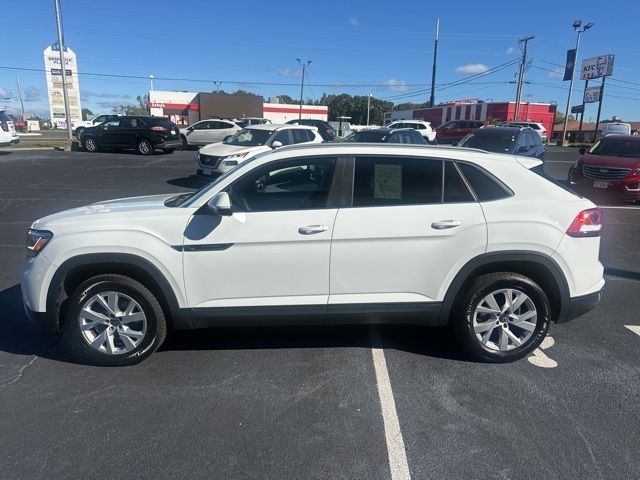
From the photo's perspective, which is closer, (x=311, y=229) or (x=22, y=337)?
(x=311, y=229)

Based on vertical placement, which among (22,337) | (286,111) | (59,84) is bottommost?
(22,337)

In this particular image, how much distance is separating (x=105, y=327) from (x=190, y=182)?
11.0 m

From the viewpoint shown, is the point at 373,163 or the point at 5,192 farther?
the point at 5,192

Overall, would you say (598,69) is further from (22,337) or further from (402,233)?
(22,337)

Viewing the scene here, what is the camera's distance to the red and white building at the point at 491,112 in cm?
5849

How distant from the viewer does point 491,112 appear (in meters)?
59.9

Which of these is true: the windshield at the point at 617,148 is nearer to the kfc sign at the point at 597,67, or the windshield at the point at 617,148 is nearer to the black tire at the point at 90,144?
the black tire at the point at 90,144

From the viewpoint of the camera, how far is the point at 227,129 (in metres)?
25.5

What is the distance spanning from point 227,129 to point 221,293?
2317 centimetres

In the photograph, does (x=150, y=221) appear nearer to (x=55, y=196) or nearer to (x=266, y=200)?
(x=266, y=200)

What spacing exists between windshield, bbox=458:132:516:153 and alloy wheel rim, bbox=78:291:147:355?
9440 millimetres

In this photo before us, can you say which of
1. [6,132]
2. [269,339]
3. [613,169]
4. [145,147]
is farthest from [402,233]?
[6,132]

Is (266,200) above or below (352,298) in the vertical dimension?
above

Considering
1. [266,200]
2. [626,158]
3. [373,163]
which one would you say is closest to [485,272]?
[373,163]
